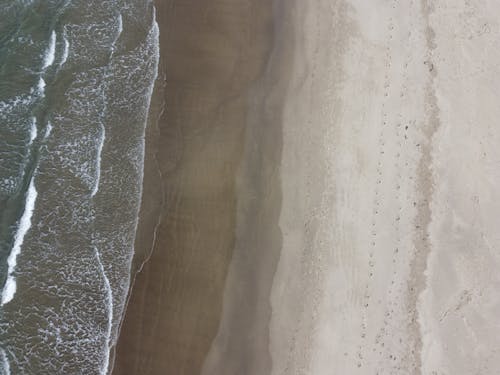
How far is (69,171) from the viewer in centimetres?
1065

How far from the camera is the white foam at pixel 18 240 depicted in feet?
31.1

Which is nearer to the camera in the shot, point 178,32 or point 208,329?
point 208,329

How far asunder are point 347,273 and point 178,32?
22.0 ft

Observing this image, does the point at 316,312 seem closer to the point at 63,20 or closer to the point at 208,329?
the point at 208,329

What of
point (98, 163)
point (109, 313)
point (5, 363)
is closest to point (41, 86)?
point (98, 163)

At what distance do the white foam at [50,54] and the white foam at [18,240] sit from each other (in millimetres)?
2844

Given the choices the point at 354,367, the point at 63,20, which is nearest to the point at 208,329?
the point at 354,367

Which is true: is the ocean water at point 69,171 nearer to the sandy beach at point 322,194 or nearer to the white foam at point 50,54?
the white foam at point 50,54

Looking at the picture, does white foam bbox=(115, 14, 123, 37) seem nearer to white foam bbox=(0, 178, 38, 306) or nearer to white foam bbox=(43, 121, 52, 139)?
white foam bbox=(43, 121, 52, 139)

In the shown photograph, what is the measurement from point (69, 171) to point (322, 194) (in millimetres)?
5081

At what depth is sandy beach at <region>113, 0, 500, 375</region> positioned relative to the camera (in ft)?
31.0

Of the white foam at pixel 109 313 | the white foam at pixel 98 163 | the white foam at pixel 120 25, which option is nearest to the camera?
the white foam at pixel 109 313

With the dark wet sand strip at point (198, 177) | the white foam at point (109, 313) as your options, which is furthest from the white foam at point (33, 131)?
the white foam at point (109, 313)

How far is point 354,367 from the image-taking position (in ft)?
30.2
